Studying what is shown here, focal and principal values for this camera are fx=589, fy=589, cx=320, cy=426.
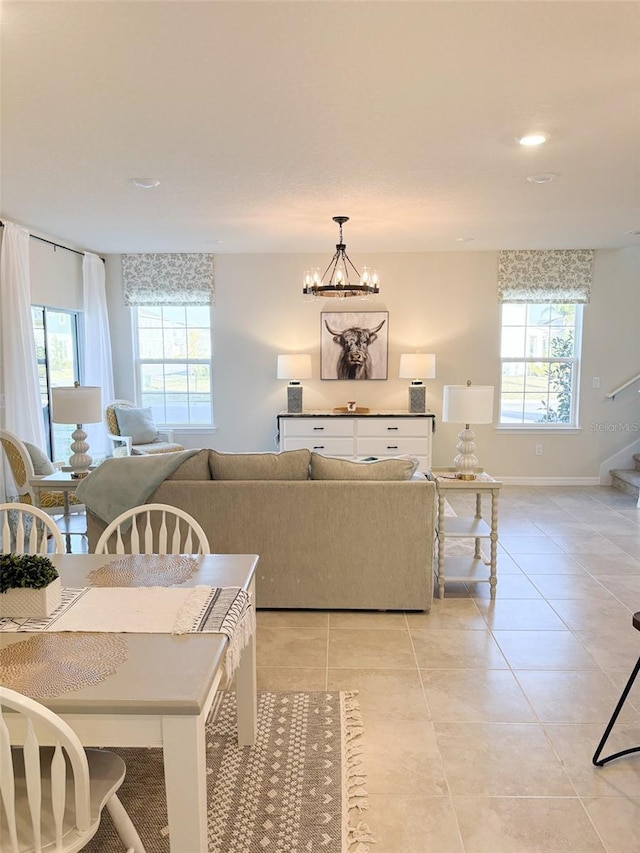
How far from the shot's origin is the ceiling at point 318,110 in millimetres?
1978

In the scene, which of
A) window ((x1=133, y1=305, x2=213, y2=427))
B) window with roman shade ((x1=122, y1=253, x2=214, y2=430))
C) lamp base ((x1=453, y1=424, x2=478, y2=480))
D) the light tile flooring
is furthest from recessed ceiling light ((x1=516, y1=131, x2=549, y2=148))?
window ((x1=133, y1=305, x2=213, y2=427))

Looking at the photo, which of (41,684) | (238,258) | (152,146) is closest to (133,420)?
(238,258)

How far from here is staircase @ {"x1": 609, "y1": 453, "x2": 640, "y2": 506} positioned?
6027mm

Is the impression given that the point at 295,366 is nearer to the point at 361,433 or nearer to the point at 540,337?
the point at 361,433

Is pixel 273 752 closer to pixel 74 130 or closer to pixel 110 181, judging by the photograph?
pixel 74 130

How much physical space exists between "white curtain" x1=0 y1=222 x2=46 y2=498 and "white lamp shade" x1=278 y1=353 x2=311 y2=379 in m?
2.47

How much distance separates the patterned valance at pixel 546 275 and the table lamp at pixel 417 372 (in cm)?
111

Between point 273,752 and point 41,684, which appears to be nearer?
point 41,684

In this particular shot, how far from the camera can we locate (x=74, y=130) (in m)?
2.94

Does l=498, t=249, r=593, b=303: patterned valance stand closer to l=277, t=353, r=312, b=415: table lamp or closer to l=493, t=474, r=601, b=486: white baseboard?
Result: l=493, t=474, r=601, b=486: white baseboard

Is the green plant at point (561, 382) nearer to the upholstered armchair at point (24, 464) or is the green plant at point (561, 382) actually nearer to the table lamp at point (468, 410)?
the table lamp at point (468, 410)

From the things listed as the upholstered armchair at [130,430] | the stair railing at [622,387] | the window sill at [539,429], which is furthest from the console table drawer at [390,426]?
the stair railing at [622,387]

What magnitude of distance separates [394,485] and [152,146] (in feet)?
7.33

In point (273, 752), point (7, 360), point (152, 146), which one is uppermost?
point (152, 146)
